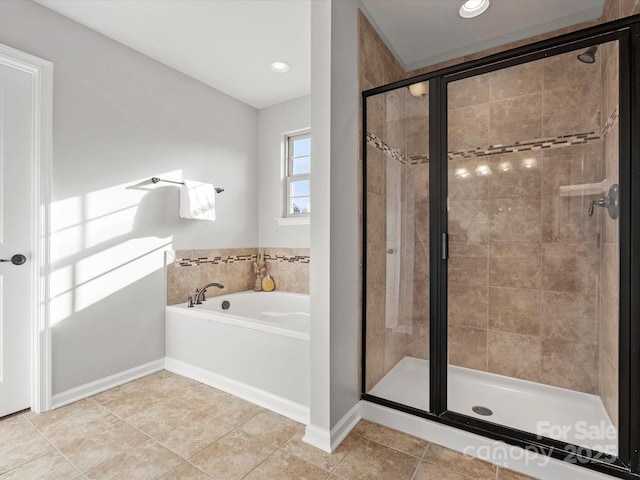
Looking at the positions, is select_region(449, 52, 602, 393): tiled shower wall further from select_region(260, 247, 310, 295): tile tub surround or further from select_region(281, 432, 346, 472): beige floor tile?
select_region(260, 247, 310, 295): tile tub surround

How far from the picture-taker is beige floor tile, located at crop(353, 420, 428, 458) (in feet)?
5.51

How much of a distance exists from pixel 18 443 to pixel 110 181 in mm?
1643

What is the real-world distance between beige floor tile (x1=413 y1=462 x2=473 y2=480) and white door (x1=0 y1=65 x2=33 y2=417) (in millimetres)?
2341

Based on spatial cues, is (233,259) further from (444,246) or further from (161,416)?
(444,246)

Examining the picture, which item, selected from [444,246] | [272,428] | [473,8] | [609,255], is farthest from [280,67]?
[272,428]

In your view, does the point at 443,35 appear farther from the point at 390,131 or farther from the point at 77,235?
the point at 77,235

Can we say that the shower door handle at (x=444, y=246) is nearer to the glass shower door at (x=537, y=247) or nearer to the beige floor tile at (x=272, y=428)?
the glass shower door at (x=537, y=247)

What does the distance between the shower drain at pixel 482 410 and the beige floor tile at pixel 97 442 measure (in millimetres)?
1812

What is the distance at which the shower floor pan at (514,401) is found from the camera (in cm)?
156

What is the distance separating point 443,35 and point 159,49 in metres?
2.15

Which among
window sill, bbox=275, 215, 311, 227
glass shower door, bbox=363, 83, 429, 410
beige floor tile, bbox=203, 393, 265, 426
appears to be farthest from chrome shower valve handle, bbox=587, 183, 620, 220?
window sill, bbox=275, 215, 311, 227

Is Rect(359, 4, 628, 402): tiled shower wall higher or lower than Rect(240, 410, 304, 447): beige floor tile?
higher

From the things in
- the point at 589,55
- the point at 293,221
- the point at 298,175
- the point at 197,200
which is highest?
the point at 589,55

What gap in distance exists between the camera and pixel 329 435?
168cm
